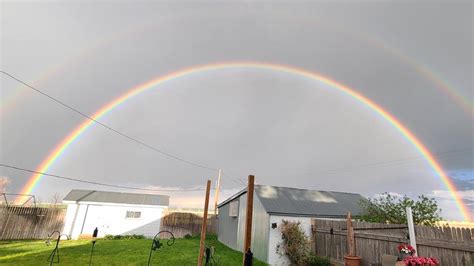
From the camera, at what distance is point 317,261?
10.1 m

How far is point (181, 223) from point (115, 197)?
6627 mm

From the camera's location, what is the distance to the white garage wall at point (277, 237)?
446 inches

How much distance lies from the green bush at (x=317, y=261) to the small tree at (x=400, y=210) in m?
3.19

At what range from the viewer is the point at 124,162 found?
29438 mm

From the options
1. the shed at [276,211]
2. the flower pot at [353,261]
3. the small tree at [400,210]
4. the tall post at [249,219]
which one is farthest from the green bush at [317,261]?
the tall post at [249,219]

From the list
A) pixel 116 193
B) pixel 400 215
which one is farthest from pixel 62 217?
pixel 400 215

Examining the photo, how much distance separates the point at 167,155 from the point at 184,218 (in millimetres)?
7024

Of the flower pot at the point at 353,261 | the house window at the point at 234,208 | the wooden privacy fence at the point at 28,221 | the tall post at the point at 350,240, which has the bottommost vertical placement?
the wooden privacy fence at the point at 28,221

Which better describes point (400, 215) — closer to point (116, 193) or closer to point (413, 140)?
point (413, 140)

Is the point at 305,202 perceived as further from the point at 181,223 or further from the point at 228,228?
the point at 181,223

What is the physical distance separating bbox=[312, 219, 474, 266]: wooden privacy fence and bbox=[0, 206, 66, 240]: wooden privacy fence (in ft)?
66.4

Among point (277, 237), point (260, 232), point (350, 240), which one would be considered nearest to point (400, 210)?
point (350, 240)

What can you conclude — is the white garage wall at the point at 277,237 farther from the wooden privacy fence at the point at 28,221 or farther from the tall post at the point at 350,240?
the wooden privacy fence at the point at 28,221

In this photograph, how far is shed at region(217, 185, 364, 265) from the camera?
1162 cm
